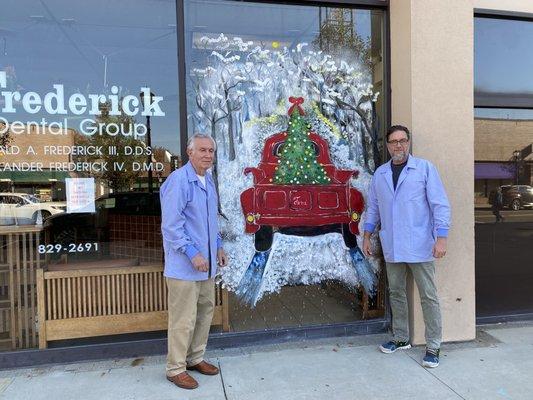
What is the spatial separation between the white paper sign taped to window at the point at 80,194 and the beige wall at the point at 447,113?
2.77 m

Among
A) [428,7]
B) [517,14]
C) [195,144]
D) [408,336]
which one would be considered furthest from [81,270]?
[517,14]

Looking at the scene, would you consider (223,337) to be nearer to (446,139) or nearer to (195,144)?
(195,144)

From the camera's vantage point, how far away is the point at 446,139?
404cm

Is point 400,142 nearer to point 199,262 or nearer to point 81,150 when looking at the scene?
point 199,262

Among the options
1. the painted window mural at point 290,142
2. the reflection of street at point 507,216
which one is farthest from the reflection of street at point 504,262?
the painted window mural at point 290,142

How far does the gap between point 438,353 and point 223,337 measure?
5.86 ft

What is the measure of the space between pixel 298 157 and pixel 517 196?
2.52 meters

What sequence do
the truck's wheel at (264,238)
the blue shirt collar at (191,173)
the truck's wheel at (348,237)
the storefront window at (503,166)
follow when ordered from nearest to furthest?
the blue shirt collar at (191,173)
the truck's wheel at (264,238)
the truck's wheel at (348,237)
the storefront window at (503,166)

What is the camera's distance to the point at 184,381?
326cm

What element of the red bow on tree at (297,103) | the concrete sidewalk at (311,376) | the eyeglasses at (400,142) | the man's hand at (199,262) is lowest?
the concrete sidewalk at (311,376)

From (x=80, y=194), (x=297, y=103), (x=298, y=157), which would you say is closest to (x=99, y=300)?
(x=80, y=194)

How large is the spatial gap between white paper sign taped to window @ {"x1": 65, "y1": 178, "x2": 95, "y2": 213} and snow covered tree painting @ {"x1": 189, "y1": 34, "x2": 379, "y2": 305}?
103cm

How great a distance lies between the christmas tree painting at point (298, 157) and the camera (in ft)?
13.8

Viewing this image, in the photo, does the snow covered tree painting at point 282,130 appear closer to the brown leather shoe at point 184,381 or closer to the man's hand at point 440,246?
the man's hand at point 440,246
